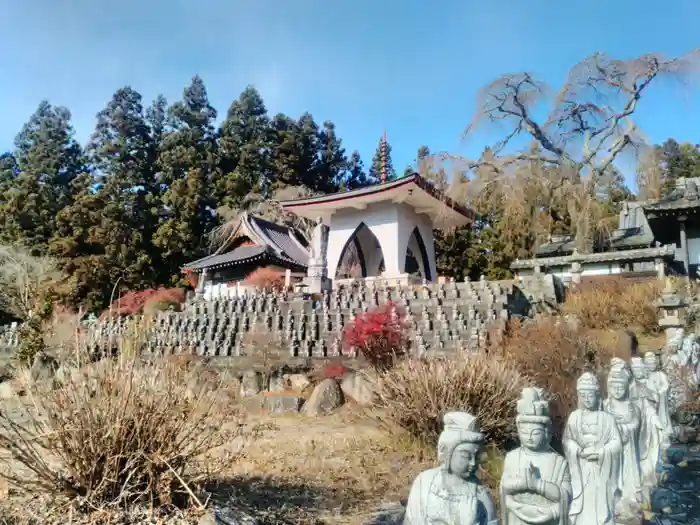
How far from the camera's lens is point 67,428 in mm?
3328

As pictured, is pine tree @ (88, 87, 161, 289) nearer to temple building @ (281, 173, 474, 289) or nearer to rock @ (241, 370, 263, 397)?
temple building @ (281, 173, 474, 289)

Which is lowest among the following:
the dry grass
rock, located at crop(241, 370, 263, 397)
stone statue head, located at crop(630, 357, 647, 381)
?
rock, located at crop(241, 370, 263, 397)

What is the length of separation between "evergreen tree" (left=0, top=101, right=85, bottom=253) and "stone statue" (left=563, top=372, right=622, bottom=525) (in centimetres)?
3255

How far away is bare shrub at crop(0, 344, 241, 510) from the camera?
337 centimetres

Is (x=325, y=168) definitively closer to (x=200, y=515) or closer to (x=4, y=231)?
(x=4, y=231)

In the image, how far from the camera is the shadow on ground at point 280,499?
160 inches

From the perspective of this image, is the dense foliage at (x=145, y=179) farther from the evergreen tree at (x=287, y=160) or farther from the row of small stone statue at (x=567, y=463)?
the row of small stone statue at (x=567, y=463)

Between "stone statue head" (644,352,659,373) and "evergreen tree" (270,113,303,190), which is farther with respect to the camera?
"evergreen tree" (270,113,303,190)

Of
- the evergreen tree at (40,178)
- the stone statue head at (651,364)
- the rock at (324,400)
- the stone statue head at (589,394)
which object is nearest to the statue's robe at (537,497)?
the stone statue head at (589,394)

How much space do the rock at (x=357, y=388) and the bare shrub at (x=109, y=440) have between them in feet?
17.7

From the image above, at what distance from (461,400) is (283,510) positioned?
254cm

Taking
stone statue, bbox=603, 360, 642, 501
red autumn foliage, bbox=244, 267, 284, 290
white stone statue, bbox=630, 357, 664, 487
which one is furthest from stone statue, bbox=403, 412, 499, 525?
red autumn foliage, bbox=244, 267, 284, 290

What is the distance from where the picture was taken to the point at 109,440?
3412mm

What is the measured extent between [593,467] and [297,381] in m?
7.89
